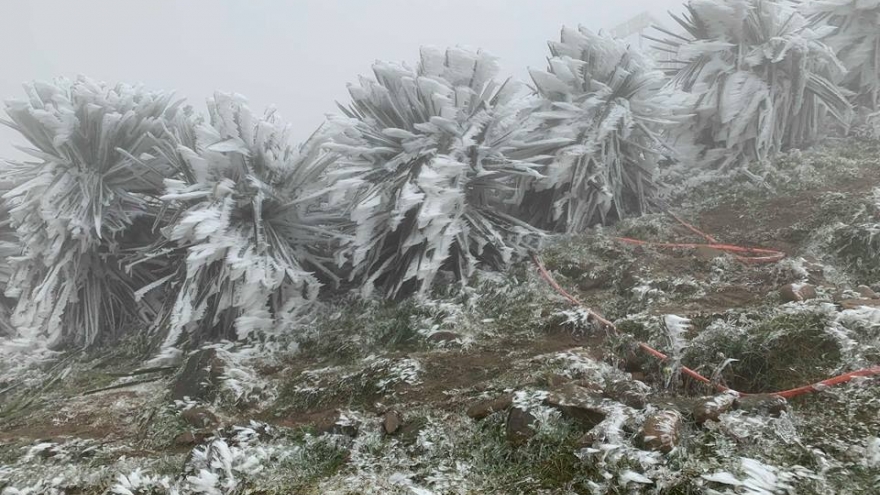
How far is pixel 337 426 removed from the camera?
237 centimetres

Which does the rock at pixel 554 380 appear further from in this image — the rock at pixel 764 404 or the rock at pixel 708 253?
the rock at pixel 708 253

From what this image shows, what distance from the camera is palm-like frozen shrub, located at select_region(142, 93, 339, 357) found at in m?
3.57

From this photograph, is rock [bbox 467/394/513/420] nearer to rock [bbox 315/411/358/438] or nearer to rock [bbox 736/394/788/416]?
rock [bbox 315/411/358/438]

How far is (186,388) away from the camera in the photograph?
3.10 meters

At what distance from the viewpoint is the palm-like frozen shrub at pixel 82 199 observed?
409cm

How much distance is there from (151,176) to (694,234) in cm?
406

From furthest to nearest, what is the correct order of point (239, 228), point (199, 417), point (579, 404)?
point (239, 228), point (199, 417), point (579, 404)

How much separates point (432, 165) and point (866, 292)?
2.40 meters

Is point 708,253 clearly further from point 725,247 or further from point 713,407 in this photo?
point 713,407

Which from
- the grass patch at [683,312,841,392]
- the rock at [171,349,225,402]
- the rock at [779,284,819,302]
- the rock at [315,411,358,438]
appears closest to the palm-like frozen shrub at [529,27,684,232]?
the rock at [779,284,819,302]

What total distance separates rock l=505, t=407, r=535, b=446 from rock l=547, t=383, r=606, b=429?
0.37 feet

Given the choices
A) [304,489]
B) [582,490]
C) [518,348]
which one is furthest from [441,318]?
[582,490]

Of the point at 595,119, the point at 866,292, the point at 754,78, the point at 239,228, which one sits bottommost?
the point at 866,292

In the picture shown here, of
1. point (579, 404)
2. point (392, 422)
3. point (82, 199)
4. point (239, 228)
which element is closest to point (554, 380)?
point (579, 404)
